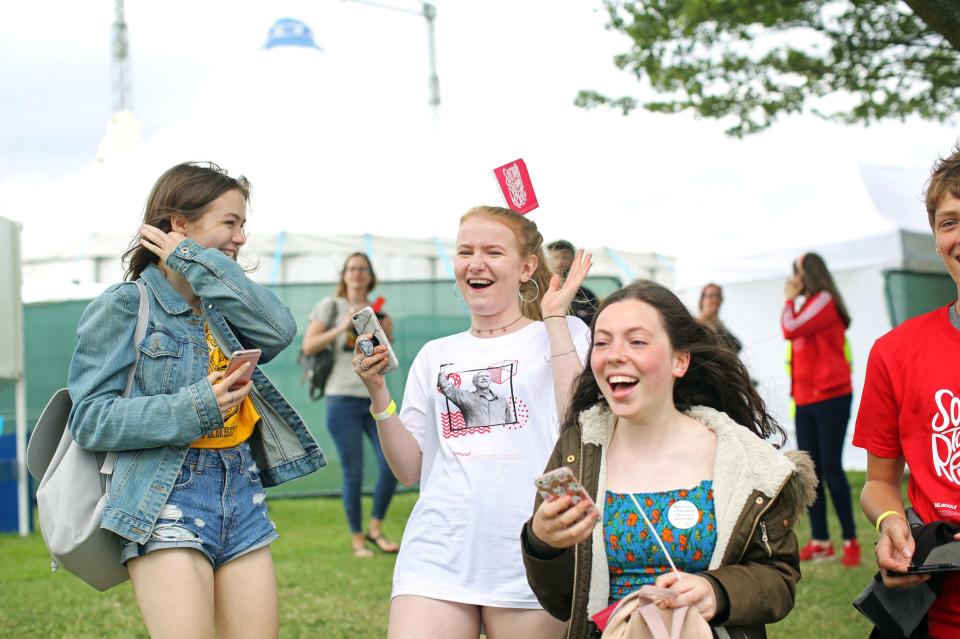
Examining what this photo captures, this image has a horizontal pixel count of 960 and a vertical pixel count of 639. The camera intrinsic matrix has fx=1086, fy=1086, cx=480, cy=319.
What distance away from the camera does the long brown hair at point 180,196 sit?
338 cm

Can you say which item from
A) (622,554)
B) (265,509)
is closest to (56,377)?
(265,509)

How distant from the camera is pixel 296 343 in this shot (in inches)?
494

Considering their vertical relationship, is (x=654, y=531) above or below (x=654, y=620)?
above

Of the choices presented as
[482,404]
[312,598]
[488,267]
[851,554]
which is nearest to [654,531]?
[482,404]

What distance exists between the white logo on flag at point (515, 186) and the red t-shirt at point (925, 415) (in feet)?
4.44

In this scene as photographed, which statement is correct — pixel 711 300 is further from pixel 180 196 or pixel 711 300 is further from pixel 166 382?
A: pixel 166 382

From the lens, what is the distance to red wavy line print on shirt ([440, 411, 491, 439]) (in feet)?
11.2

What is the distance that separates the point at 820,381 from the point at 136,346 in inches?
235

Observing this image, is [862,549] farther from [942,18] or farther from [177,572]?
[177,572]

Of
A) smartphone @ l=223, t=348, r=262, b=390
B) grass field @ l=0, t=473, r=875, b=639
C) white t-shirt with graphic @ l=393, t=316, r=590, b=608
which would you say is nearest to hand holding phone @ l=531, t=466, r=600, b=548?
white t-shirt with graphic @ l=393, t=316, r=590, b=608

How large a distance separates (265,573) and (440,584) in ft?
1.72

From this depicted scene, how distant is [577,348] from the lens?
139 inches

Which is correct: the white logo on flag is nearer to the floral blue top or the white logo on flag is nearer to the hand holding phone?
the floral blue top

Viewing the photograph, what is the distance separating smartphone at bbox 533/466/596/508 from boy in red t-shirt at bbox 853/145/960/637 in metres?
0.89
